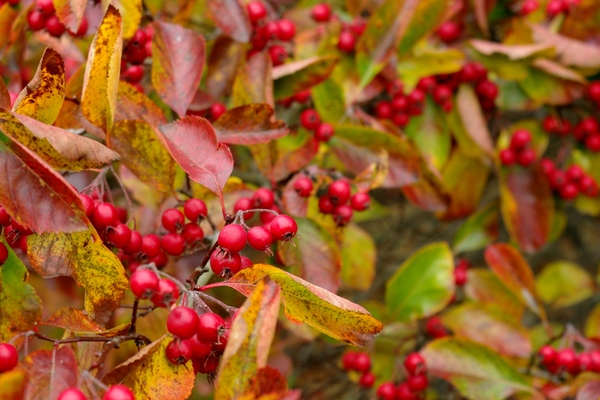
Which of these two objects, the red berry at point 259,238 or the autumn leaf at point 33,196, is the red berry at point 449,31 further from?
the autumn leaf at point 33,196

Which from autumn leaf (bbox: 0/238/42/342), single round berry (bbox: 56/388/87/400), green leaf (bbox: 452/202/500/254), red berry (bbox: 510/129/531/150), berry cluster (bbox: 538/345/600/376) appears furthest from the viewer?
green leaf (bbox: 452/202/500/254)

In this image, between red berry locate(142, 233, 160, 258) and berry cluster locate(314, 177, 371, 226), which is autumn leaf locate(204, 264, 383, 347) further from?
berry cluster locate(314, 177, 371, 226)

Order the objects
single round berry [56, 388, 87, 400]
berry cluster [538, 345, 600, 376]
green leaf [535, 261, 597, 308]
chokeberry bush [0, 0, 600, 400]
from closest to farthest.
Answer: single round berry [56, 388, 87, 400] → chokeberry bush [0, 0, 600, 400] → berry cluster [538, 345, 600, 376] → green leaf [535, 261, 597, 308]

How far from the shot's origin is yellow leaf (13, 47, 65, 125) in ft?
2.49

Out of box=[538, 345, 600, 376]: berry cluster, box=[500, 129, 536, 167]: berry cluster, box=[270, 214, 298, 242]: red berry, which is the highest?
box=[270, 214, 298, 242]: red berry

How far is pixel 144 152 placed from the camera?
922 millimetres

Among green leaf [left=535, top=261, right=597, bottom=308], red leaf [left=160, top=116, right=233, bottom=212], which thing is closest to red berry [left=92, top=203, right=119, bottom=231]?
red leaf [left=160, top=116, right=233, bottom=212]

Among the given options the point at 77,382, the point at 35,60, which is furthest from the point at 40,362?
the point at 35,60

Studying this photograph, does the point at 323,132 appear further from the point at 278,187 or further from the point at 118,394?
the point at 118,394

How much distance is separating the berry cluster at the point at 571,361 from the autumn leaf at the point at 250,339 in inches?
35.2

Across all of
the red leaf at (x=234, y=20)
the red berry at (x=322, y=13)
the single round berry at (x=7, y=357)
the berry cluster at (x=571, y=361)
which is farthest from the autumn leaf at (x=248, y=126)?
the berry cluster at (x=571, y=361)

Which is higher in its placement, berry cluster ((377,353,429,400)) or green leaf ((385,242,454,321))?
green leaf ((385,242,454,321))

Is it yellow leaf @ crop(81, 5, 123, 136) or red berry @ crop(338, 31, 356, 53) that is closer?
yellow leaf @ crop(81, 5, 123, 136)

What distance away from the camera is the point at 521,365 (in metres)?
1.43
